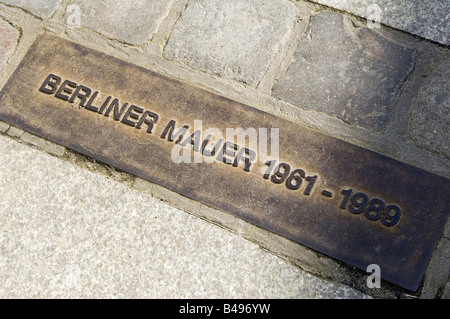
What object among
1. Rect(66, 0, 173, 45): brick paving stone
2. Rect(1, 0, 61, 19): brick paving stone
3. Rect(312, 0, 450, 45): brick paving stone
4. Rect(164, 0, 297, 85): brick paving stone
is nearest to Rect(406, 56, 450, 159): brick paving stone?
Rect(312, 0, 450, 45): brick paving stone

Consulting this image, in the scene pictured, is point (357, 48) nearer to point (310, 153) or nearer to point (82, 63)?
point (310, 153)

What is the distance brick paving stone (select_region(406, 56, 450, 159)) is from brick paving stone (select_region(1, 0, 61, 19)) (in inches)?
47.0

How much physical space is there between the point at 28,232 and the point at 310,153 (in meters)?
0.81

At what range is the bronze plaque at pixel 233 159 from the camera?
110 centimetres

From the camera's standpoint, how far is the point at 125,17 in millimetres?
1372

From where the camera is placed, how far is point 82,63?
133cm

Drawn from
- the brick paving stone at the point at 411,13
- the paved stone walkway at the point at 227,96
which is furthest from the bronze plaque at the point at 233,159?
the brick paving stone at the point at 411,13

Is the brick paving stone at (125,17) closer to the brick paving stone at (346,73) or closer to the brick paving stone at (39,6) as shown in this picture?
the brick paving stone at (39,6)

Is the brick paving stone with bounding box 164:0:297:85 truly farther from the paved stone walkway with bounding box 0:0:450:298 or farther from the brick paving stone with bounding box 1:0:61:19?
the brick paving stone with bounding box 1:0:61:19

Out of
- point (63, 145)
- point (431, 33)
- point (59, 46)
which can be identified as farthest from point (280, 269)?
point (59, 46)

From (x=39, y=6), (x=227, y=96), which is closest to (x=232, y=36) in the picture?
(x=227, y=96)

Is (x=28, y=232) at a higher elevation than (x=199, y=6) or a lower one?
lower

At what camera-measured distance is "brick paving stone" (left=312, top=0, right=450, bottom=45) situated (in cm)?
126
